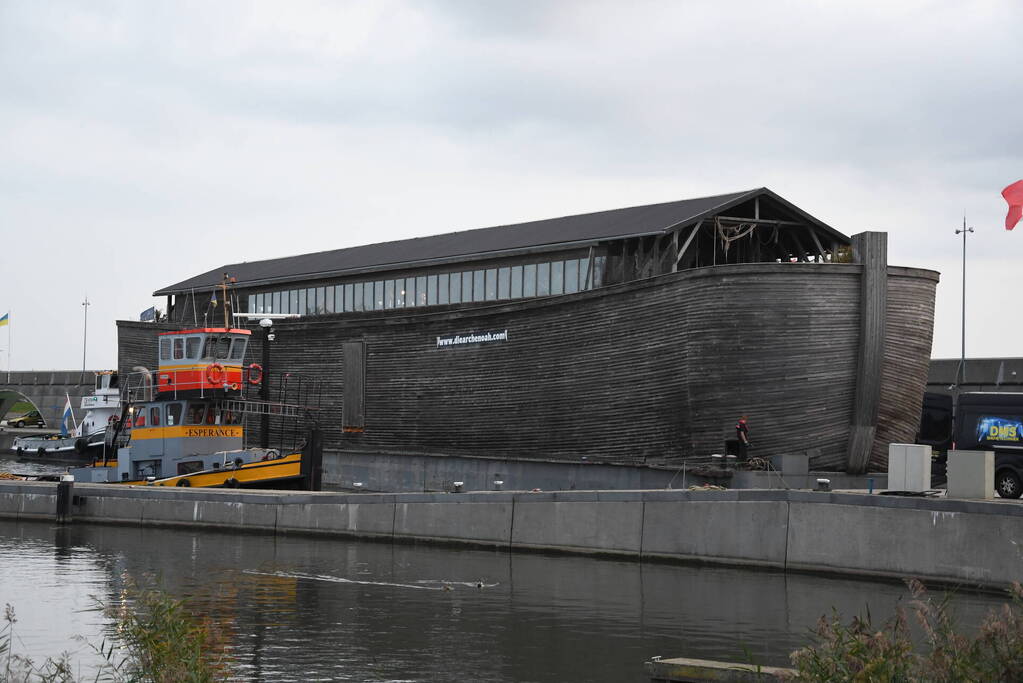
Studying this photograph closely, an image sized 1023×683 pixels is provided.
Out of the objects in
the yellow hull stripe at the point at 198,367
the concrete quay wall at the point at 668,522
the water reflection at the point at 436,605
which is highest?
the yellow hull stripe at the point at 198,367

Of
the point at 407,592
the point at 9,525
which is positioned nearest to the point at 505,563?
the point at 407,592

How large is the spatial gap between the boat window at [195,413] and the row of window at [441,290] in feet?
37.4

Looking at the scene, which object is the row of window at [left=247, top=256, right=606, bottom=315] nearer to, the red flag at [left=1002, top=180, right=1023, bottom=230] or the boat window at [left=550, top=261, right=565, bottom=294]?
the boat window at [left=550, top=261, right=565, bottom=294]

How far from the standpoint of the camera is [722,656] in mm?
15703

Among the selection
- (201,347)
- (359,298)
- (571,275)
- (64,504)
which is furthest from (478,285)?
(64,504)

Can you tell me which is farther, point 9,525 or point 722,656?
point 9,525

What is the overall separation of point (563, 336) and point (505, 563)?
→ 50.0ft

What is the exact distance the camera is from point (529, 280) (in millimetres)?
44375

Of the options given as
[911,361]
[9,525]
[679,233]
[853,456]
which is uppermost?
[679,233]

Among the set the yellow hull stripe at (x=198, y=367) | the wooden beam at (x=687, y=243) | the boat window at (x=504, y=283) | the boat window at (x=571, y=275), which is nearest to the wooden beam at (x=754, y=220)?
the wooden beam at (x=687, y=243)

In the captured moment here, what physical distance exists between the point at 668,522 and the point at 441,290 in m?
25.1

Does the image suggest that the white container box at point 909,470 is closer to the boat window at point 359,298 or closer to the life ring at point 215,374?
the life ring at point 215,374

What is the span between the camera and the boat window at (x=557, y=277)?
42812mm

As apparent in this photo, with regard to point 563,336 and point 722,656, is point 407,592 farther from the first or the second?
point 563,336
